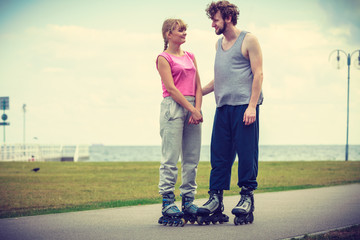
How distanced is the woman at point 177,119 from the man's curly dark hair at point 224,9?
11.2 inches

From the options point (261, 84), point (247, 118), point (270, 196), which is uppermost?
point (261, 84)

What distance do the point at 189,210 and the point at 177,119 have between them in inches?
35.0

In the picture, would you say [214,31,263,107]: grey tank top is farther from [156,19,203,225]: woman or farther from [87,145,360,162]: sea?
[87,145,360,162]: sea

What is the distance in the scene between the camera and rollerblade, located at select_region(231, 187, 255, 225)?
4281mm

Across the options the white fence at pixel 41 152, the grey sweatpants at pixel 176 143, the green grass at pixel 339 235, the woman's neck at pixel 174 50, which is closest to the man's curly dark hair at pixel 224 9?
the woman's neck at pixel 174 50

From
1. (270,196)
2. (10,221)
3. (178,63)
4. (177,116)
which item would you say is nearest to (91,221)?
(10,221)

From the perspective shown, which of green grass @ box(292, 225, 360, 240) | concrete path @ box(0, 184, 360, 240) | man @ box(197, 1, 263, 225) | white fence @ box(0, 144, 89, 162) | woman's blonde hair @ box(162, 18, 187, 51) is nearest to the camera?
green grass @ box(292, 225, 360, 240)

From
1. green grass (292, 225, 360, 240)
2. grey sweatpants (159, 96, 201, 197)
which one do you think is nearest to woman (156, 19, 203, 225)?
grey sweatpants (159, 96, 201, 197)

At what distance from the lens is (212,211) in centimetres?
436

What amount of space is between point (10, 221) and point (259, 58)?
2945 mm

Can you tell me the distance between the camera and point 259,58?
14.2 ft

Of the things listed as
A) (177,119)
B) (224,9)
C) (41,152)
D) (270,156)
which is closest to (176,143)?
(177,119)

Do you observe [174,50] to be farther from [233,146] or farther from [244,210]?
[244,210]

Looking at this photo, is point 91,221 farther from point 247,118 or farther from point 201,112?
point 247,118
